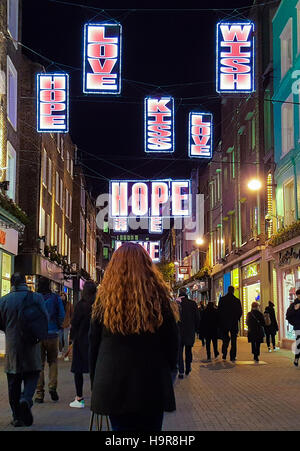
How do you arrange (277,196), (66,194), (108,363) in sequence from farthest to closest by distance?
(66,194) < (277,196) < (108,363)

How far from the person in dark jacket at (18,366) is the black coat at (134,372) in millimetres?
3962

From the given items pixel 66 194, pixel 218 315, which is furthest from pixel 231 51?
pixel 66 194

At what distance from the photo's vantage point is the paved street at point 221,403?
812 centimetres

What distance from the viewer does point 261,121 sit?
2755cm

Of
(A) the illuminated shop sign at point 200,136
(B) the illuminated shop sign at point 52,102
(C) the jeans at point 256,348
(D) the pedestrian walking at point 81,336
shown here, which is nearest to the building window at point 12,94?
(B) the illuminated shop sign at point 52,102

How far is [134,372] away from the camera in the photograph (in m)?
3.99

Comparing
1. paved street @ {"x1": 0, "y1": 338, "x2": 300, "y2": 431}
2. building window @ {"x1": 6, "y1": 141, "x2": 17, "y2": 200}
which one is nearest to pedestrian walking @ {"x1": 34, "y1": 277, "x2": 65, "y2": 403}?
paved street @ {"x1": 0, "y1": 338, "x2": 300, "y2": 431}

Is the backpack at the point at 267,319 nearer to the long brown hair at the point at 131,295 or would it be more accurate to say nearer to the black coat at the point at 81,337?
the black coat at the point at 81,337

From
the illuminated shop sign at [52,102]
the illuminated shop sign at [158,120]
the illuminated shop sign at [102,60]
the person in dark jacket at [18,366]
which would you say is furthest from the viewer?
the illuminated shop sign at [158,120]

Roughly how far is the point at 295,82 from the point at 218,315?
8332 millimetres

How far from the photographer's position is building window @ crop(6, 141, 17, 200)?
23.1 metres

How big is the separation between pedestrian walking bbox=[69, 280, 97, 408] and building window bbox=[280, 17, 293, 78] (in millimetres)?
15770

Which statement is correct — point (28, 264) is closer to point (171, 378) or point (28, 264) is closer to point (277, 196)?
point (277, 196)
